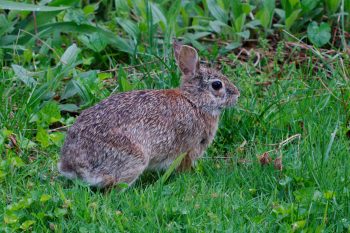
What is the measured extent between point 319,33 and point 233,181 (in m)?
2.91

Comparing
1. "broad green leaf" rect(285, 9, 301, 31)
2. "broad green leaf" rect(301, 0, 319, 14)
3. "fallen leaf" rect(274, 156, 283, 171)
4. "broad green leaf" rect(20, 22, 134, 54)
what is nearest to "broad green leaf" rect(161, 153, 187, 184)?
"fallen leaf" rect(274, 156, 283, 171)

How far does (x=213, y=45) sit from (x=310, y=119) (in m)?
1.88

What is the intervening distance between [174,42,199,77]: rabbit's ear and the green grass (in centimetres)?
49

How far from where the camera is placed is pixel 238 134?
6.59 m

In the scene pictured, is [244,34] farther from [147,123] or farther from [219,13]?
[147,123]

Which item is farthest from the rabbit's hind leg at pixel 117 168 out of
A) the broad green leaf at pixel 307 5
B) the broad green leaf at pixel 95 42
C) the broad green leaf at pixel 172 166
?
the broad green leaf at pixel 307 5

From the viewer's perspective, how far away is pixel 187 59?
6.45 meters

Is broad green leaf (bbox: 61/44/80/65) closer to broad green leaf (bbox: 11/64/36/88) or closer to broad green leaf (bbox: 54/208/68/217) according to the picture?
broad green leaf (bbox: 11/64/36/88)

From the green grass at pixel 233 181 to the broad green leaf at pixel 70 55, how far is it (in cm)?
50

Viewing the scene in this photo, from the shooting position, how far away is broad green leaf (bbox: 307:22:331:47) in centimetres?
807

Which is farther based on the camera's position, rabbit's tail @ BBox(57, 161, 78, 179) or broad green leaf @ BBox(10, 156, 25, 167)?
broad green leaf @ BBox(10, 156, 25, 167)

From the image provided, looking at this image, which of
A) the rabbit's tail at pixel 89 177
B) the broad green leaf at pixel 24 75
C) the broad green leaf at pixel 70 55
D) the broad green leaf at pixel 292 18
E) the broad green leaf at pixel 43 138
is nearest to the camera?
the rabbit's tail at pixel 89 177

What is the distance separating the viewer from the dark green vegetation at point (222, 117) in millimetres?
5129

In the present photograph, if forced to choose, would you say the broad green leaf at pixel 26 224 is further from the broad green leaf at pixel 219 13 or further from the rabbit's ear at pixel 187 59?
the broad green leaf at pixel 219 13
